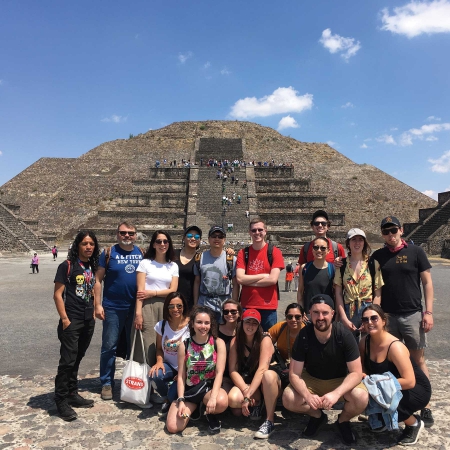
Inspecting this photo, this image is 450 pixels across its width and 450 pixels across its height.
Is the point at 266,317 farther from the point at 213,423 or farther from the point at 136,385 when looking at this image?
the point at 136,385

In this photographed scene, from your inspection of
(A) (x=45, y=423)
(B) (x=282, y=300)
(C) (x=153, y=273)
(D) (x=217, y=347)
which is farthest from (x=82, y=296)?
(B) (x=282, y=300)

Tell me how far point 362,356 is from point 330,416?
0.72 metres

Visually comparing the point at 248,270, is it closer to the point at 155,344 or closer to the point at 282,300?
the point at 155,344

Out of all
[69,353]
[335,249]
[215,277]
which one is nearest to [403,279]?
[335,249]

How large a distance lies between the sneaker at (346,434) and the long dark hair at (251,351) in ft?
2.90

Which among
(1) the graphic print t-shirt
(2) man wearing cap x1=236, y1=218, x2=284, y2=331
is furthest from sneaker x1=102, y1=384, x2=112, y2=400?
(2) man wearing cap x1=236, y1=218, x2=284, y2=331

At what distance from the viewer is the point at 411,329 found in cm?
380

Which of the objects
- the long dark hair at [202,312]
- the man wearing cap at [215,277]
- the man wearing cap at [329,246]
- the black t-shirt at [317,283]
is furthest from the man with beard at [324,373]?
the man wearing cap at [215,277]

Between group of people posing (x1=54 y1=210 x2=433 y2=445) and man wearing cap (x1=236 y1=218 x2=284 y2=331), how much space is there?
0.5 inches

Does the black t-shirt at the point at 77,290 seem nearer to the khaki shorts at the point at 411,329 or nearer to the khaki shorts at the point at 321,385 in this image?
the khaki shorts at the point at 321,385

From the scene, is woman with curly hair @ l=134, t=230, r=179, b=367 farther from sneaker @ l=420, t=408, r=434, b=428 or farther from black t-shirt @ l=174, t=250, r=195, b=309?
sneaker @ l=420, t=408, r=434, b=428

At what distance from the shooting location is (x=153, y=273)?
418 cm

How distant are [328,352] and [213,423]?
1197mm

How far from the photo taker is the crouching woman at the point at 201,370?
3.49 m
